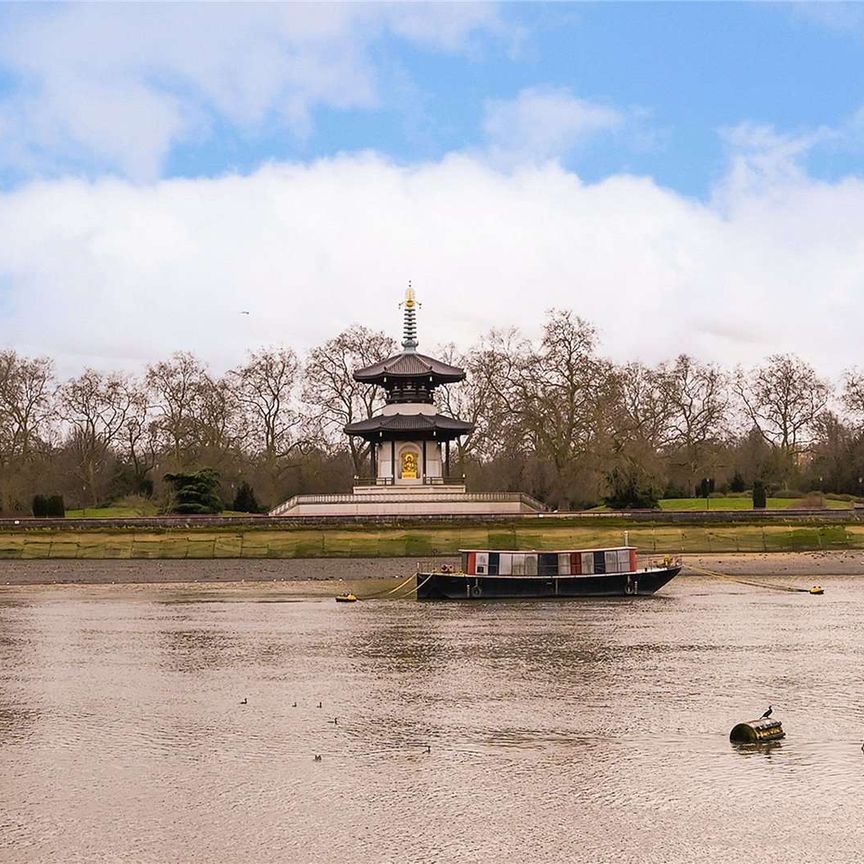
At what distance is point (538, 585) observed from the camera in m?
44.8

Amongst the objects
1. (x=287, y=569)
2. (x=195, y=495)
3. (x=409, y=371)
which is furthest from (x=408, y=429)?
(x=287, y=569)

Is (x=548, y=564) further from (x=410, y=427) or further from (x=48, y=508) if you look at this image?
(x=48, y=508)

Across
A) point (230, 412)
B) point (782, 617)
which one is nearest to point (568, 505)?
point (230, 412)

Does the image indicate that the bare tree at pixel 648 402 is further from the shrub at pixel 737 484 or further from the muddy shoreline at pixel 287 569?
the muddy shoreline at pixel 287 569

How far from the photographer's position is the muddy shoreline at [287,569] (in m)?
53.6

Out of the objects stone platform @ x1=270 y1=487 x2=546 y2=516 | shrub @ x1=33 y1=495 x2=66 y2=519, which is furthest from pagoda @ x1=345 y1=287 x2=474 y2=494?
shrub @ x1=33 y1=495 x2=66 y2=519

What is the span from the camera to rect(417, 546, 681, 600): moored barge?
1753 inches

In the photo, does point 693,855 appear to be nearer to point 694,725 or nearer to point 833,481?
point 694,725

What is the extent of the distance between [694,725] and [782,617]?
17.5m

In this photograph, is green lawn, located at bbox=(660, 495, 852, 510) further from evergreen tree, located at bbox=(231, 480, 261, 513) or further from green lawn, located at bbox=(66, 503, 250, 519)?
green lawn, located at bbox=(66, 503, 250, 519)

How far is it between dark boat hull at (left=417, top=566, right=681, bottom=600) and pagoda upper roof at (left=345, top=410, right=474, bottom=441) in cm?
3178

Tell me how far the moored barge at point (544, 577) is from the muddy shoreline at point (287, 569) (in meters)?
7.85

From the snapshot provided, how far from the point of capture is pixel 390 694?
23203 millimetres

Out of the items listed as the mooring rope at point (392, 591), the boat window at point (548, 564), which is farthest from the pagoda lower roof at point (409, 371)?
the boat window at point (548, 564)
